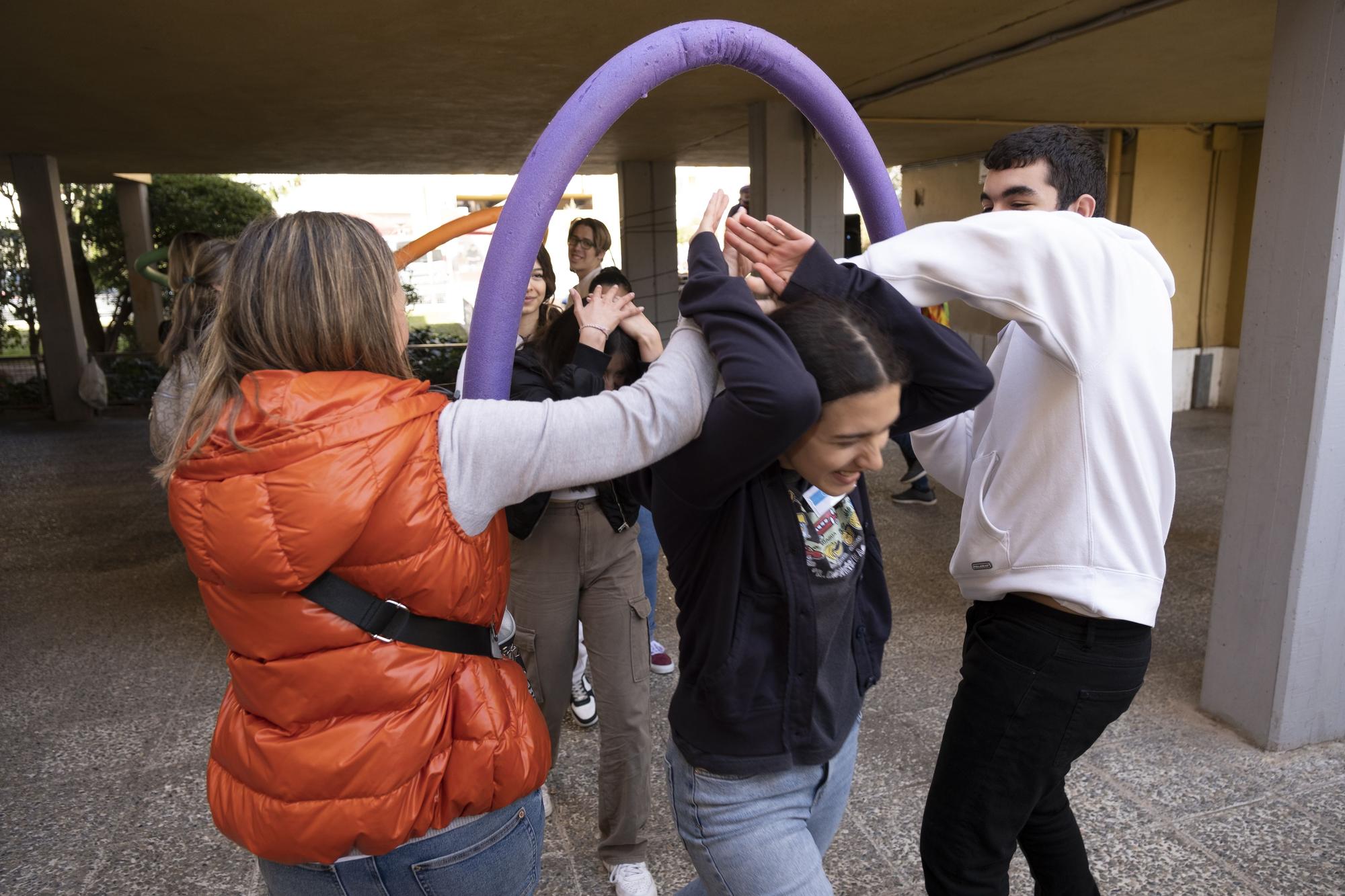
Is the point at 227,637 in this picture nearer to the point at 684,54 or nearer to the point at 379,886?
the point at 379,886

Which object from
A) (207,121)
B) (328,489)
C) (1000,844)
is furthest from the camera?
(207,121)

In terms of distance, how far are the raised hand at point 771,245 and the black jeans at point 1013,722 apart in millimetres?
849

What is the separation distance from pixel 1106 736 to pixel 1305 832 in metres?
0.71

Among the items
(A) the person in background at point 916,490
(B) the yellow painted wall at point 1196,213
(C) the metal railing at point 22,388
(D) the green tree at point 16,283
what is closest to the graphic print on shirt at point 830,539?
(A) the person in background at point 916,490

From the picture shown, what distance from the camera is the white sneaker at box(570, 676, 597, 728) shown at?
11.7 ft

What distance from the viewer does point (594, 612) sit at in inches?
107

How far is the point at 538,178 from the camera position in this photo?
1.46m

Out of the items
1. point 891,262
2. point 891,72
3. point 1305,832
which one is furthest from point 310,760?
point 891,72

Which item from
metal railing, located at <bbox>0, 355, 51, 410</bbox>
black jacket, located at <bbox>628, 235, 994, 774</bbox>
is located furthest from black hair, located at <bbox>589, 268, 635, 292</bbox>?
metal railing, located at <bbox>0, 355, 51, 410</bbox>

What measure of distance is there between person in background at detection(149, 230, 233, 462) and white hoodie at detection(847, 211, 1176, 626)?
1.87m

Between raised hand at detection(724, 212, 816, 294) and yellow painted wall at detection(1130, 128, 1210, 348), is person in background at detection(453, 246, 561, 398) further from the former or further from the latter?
yellow painted wall at detection(1130, 128, 1210, 348)

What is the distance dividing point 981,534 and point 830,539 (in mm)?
462

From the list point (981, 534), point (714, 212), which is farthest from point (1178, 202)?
point (714, 212)

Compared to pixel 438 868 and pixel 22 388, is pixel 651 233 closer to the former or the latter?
pixel 22 388
